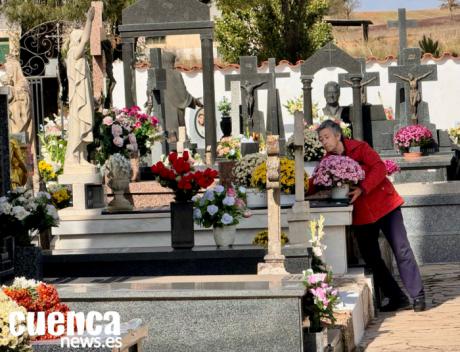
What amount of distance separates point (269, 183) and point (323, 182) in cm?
186

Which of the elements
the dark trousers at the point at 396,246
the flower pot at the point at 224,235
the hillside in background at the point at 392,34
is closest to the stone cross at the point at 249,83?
the hillside in background at the point at 392,34

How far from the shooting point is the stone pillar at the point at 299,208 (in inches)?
358

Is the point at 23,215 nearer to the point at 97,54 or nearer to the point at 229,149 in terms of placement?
the point at 97,54

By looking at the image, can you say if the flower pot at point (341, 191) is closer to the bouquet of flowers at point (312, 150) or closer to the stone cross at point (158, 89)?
the bouquet of flowers at point (312, 150)

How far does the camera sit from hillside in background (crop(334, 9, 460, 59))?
1417 inches

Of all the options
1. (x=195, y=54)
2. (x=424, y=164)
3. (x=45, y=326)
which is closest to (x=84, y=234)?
(x=45, y=326)

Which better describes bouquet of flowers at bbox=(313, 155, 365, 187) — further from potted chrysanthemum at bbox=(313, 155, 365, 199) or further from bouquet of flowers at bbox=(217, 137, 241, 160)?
bouquet of flowers at bbox=(217, 137, 241, 160)

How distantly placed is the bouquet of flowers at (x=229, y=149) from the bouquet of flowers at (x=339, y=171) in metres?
7.83

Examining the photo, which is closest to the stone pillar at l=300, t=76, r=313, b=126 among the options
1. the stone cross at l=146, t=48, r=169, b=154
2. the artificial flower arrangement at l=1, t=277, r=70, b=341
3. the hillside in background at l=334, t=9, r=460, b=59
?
the stone cross at l=146, t=48, r=169, b=154

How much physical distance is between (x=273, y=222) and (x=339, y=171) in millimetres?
1709

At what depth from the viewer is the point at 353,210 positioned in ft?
34.3

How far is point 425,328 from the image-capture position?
962 centimetres

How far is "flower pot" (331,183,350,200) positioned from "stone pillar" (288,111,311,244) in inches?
44.1

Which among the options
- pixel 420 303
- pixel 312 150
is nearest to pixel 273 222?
pixel 420 303
